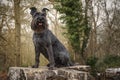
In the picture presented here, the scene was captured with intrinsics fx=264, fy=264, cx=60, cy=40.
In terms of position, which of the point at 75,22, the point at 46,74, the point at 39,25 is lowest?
the point at 46,74

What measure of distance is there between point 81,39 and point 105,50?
343cm

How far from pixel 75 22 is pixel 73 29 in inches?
20.3

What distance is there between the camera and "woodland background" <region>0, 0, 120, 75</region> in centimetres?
1730

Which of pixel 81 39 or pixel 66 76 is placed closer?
Result: pixel 66 76

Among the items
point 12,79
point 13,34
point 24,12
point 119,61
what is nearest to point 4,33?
point 13,34

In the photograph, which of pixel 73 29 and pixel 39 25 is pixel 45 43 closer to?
pixel 39 25

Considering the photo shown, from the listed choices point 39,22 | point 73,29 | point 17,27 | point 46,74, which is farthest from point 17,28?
point 39,22

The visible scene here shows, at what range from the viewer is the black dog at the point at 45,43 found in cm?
715

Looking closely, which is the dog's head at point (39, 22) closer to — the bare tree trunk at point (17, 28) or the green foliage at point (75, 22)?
the bare tree trunk at point (17, 28)

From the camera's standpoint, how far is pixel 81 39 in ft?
62.0

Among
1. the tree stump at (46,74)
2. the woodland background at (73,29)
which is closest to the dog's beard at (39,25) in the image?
the tree stump at (46,74)

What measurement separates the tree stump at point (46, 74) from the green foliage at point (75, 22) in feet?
33.8

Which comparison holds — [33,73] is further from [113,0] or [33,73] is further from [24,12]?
[113,0]

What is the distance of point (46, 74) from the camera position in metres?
7.35
